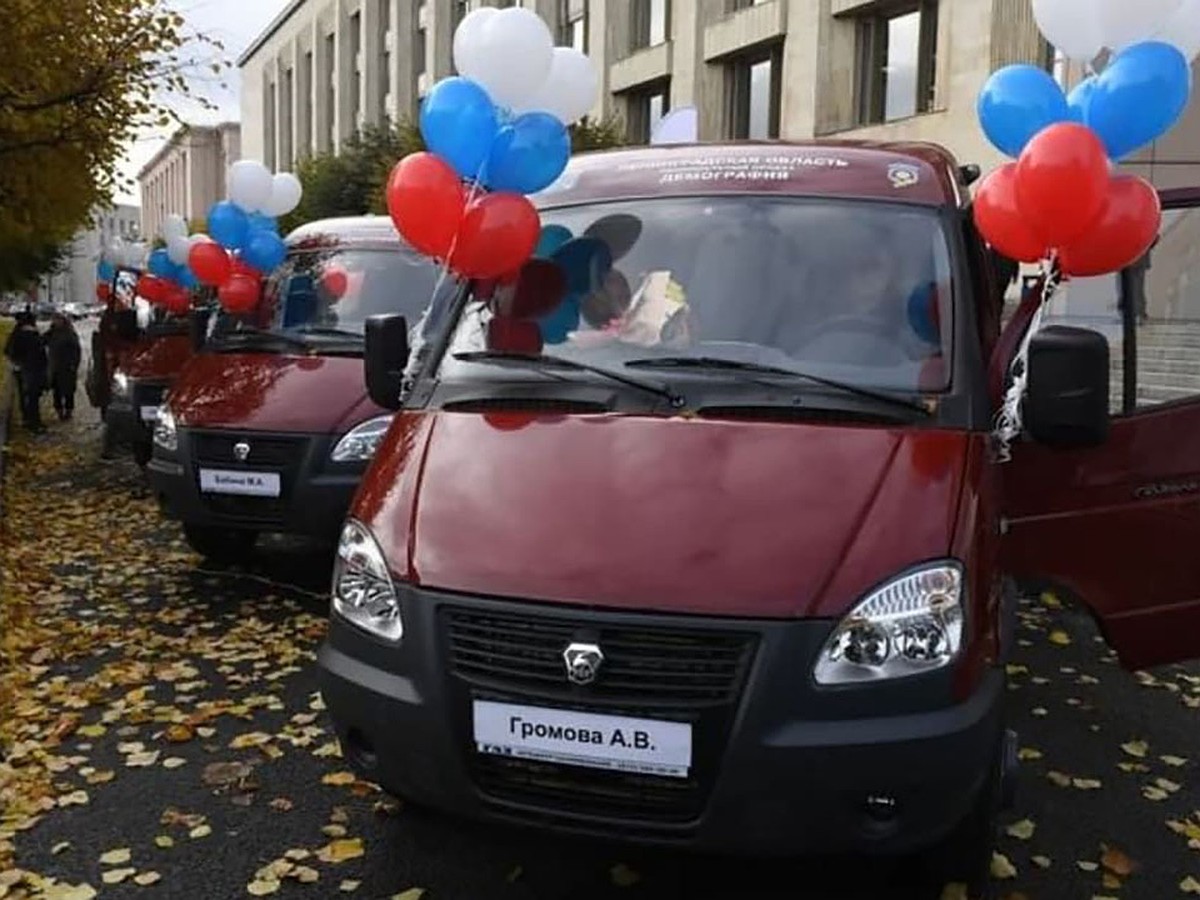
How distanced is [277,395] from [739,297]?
3675mm

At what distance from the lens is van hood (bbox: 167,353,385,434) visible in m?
6.81

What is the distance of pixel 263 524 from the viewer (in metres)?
6.85

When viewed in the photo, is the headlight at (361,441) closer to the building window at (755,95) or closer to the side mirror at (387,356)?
the side mirror at (387,356)

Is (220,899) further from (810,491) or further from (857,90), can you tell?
(857,90)

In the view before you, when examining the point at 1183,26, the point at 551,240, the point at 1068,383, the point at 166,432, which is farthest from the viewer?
the point at 166,432

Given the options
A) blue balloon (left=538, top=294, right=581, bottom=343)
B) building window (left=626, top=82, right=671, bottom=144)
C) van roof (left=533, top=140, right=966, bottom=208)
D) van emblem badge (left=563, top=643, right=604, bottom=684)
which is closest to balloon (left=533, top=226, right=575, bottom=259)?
van roof (left=533, top=140, right=966, bottom=208)

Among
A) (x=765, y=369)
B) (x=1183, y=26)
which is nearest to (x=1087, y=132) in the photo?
(x=1183, y=26)

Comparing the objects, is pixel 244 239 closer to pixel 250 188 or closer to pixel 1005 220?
pixel 250 188

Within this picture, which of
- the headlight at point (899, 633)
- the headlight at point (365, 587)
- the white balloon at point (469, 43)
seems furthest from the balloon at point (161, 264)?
the headlight at point (899, 633)

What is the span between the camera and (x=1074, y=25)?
4.76m

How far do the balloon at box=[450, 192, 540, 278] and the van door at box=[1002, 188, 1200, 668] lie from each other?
1.95 meters

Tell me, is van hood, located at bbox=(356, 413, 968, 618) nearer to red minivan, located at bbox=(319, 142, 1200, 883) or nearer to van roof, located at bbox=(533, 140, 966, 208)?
red minivan, located at bbox=(319, 142, 1200, 883)

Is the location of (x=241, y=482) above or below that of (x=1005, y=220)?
below

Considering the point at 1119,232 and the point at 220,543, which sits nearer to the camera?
the point at 1119,232
